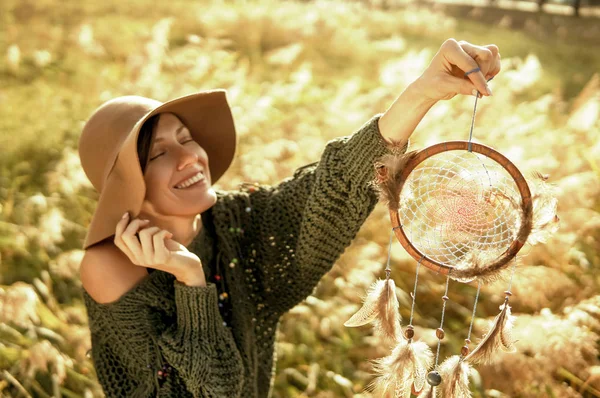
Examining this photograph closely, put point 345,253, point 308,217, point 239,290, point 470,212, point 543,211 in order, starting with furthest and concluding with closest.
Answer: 1. point 345,253
2. point 239,290
3. point 308,217
4. point 470,212
5. point 543,211

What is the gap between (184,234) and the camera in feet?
6.95

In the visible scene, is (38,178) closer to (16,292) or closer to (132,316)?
(16,292)

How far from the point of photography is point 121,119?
1.98 m

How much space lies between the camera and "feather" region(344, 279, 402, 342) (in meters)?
1.66

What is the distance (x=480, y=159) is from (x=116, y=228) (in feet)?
3.31

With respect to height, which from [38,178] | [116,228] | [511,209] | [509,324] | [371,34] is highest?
[511,209]

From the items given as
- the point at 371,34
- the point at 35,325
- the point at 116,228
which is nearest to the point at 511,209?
the point at 116,228

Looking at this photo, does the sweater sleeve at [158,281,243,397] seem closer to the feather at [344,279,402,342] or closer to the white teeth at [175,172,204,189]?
the white teeth at [175,172,204,189]

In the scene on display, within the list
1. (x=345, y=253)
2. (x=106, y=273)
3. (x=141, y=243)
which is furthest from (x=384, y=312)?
(x=345, y=253)

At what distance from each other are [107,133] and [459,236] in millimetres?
1048

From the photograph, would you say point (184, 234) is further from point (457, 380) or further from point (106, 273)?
point (457, 380)

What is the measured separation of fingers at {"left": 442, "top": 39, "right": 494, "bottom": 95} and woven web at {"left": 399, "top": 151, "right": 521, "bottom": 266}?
0.17 metres

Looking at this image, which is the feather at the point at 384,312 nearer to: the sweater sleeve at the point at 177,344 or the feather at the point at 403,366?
the feather at the point at 403,366

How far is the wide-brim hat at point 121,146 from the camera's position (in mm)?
1885
